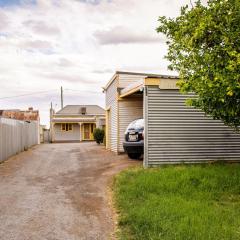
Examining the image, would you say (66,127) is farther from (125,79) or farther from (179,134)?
(179,134)

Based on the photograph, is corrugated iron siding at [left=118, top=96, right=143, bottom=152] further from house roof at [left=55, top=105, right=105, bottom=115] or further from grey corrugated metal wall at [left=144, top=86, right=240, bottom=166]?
house roof at [left=55, top=105, right=105, bottom=115]

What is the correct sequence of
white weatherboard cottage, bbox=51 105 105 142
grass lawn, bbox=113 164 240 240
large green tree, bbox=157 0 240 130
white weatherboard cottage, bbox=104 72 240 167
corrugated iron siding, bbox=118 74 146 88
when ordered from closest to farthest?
grass lawn, bbox=113 164 240 240 → large green tree, bbox=157 0 240 130 → white weatherboard cottage, bbox=104 72 240 167 → corrugated iron siding, bbox=118 74 146 88 → white weatherboard cottage, bbox=51 105 105 142

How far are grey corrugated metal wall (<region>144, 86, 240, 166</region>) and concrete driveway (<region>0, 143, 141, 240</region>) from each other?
1.54 m

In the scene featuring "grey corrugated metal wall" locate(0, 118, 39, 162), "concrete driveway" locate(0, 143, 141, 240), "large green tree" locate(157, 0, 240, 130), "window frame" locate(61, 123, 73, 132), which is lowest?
"concrete driveway" locate(0, 143, 141, 240)

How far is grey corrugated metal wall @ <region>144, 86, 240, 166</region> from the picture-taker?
13836 millimetres

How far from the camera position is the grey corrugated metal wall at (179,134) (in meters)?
13.8

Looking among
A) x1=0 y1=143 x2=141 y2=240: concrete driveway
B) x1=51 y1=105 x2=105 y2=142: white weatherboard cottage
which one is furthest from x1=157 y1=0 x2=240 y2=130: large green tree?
x1=51 y1=105 x2=105 y2=142: white weatherboard cottage

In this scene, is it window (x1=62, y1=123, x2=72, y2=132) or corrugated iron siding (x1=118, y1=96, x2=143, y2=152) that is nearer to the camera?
corrugated iron siding (x1=118, y1=96, x2=143, y2=152)

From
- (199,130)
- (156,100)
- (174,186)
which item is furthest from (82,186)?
(199,130)

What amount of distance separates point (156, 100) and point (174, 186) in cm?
436

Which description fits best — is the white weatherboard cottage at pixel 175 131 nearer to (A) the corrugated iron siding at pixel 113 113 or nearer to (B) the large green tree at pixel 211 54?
(B) the large green tree at pixel 211 54

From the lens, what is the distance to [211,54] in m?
8.75

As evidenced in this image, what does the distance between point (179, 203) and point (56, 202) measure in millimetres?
2864

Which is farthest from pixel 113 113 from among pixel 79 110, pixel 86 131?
pixel 79 110
